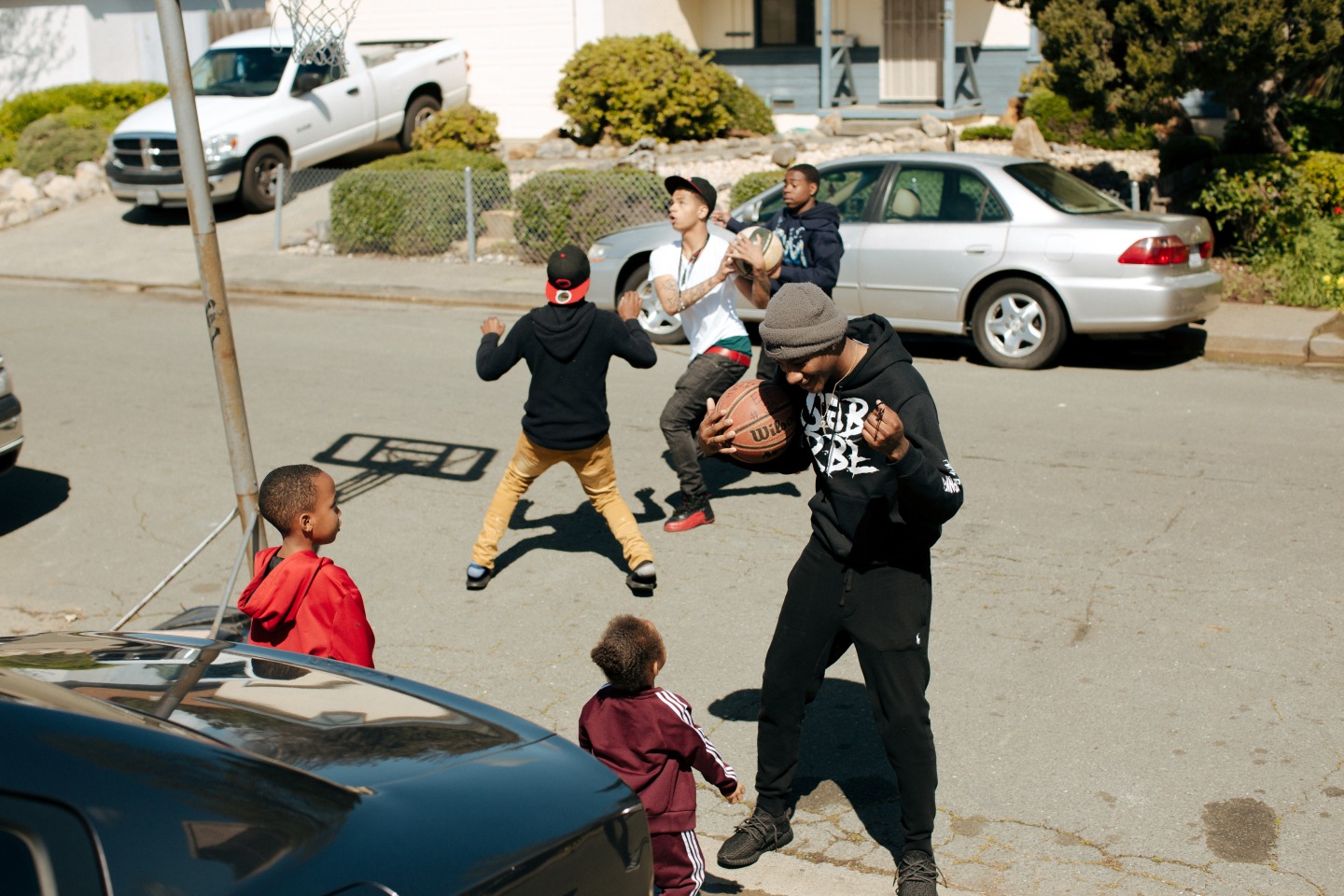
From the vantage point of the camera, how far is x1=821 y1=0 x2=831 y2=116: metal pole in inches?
810

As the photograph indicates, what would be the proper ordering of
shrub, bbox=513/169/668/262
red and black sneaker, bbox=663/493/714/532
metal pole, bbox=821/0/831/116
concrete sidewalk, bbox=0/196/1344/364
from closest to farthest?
red and black sneaker, bbox=663/493/714/532
concrete sidewalk, bbox=0/196/1344/364
shrub, bbox=513/169/668/262
metal pole, bbox=821/0/831/116

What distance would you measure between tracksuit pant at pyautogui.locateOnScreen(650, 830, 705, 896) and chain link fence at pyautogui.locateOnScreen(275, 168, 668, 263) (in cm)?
1174

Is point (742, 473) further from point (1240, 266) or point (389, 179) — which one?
point (389, 179)

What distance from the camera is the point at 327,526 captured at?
4.13m


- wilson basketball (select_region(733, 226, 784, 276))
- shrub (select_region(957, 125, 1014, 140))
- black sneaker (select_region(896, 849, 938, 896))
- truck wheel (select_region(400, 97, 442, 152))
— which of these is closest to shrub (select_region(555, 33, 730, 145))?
truck wheel (select_region(400, 97, 442, 152))

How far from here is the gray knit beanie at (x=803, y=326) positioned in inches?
144

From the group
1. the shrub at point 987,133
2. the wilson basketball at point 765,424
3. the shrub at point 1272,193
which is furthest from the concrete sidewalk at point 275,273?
the wilson basketball at point 765,424

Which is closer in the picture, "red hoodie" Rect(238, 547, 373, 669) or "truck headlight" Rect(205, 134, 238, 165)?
"red hoodie" Rect(238, 547, 373, 669)

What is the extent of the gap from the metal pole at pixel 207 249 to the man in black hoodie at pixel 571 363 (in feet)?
3.65

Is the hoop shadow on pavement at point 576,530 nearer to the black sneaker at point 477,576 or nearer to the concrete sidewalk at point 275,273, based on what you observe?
the black sneaker at point 477,576

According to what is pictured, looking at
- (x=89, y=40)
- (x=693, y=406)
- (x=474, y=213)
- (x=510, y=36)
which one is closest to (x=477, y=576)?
(x=693, y=406)

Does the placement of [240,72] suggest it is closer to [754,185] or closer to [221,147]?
[221,147]

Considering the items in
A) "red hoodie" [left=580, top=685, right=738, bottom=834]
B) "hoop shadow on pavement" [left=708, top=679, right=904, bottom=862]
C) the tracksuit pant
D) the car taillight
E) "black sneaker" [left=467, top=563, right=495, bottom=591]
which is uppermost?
the car taillight

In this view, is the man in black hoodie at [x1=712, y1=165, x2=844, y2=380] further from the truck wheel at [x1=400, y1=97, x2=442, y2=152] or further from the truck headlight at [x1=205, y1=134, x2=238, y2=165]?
the truck wheel at [x1=400, y1=97, x2=442, y2=152]
